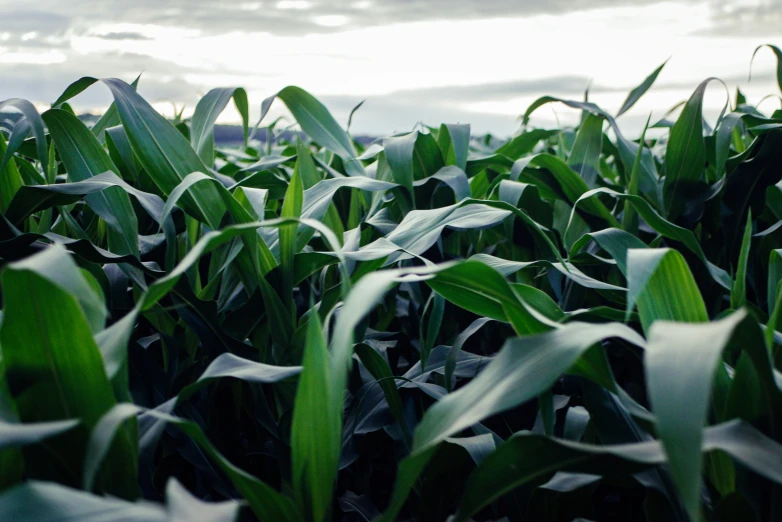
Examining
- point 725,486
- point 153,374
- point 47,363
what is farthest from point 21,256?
point 725,486

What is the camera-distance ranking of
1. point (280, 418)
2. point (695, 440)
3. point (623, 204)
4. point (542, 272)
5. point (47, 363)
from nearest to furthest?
point (695, 440)
point (47, 363)
point (280, 418)
point (542, 272)
point (623, 204)

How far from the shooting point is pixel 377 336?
2.24ft

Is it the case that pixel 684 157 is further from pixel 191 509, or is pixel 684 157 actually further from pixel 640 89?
pixel 191 509

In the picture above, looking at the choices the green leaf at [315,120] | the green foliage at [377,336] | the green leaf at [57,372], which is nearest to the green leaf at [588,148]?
the green foliage at [377,336]

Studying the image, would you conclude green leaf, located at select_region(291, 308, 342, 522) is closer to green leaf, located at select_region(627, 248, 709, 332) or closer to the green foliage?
the green foliage

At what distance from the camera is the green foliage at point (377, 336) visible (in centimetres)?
33

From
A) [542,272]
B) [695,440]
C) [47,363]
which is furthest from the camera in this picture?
[542,272]

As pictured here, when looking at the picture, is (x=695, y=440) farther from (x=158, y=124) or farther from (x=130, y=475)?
(x=158, y=124)

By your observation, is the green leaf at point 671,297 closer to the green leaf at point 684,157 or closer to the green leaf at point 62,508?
the green leaf at point 62,508

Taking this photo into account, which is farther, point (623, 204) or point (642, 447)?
point (623, 204)

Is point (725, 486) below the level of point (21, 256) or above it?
below

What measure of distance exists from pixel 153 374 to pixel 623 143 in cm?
74

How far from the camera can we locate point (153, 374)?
58 centimetres

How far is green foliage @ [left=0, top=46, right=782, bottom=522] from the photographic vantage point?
33cm
